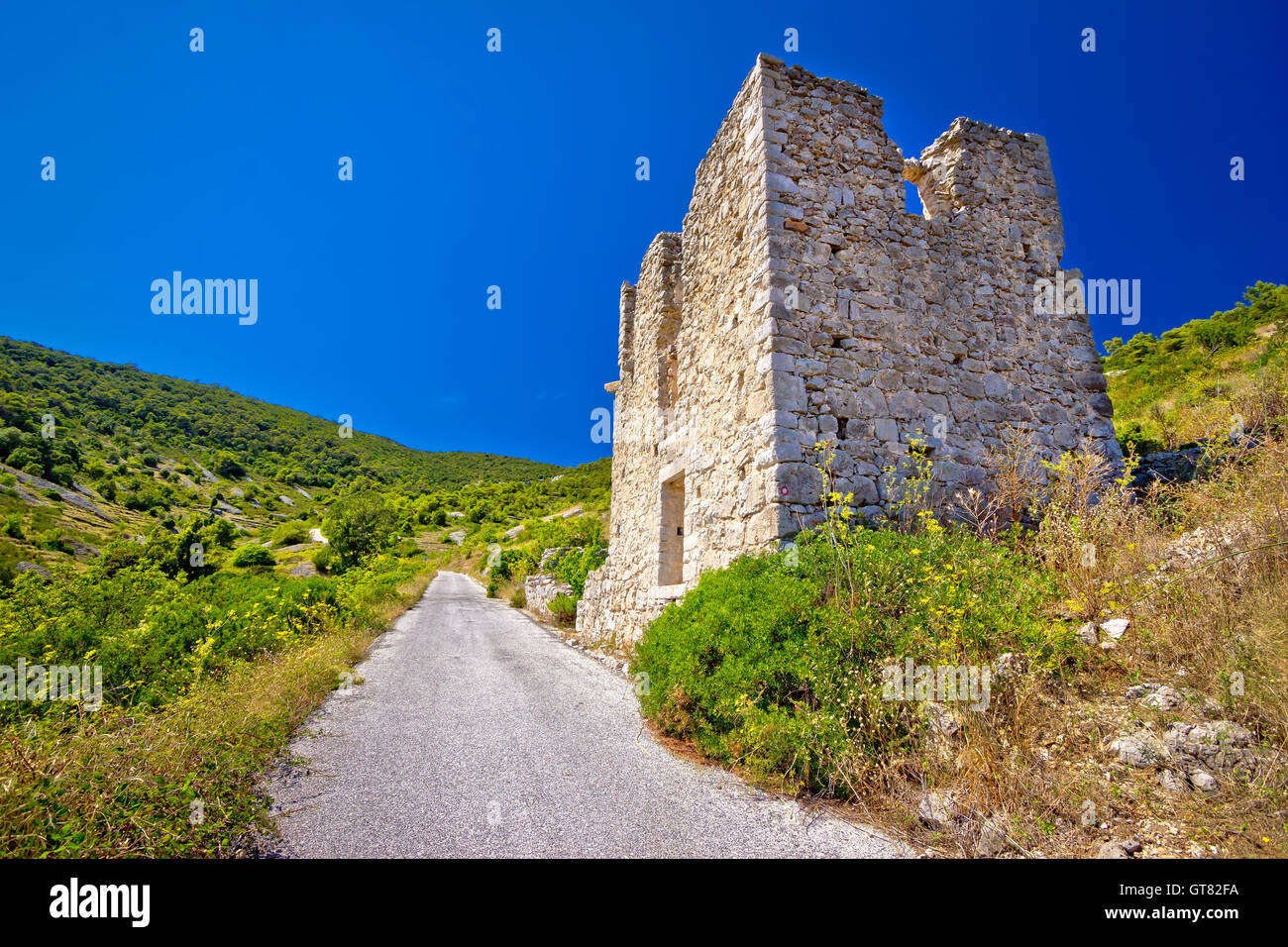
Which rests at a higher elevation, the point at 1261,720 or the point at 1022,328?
the point at 1022,328

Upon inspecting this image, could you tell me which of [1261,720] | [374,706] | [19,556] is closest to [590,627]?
[374,706]

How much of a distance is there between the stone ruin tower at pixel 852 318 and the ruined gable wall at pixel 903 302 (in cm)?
2

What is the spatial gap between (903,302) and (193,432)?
78464mm

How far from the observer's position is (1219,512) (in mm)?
4312

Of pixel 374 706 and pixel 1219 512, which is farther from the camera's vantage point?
pixel 374 706

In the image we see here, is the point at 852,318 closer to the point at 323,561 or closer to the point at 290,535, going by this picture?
the point at 323,561

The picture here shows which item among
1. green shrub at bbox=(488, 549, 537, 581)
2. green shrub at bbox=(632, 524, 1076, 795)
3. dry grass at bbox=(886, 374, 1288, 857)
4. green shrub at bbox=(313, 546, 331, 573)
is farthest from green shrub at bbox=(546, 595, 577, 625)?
green shrub at bbox=(313, 546, 331, 573)

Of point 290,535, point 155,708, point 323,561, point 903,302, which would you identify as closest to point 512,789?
point 155,708

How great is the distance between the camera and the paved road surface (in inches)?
114

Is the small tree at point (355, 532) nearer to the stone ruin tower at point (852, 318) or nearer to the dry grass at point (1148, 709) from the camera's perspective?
the stone ruin tower at point (852, 318)

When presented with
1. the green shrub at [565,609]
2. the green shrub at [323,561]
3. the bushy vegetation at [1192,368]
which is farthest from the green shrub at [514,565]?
the bushy vegetation at [1192,368]

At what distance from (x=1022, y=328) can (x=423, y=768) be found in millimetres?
8808

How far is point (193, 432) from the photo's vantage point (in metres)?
61.8

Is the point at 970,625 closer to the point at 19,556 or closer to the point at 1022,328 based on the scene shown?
the point at 1022,328
